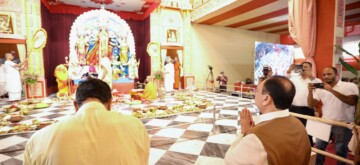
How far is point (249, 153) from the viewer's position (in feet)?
3.10

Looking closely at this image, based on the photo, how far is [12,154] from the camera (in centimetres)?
264

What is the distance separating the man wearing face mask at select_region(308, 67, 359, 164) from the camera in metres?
2.13

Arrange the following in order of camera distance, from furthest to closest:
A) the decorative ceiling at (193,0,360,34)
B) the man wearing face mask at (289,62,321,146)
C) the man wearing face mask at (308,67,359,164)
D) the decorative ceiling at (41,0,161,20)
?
1. the decorative ceiling at (41,0,161,20)
2. the decorative ceiling at (193,0,360,34)
3. the man wearing face mask at (289,62,321,146)
4. the man wearing face mask at (308,67,359,164)

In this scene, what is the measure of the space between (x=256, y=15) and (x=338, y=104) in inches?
292

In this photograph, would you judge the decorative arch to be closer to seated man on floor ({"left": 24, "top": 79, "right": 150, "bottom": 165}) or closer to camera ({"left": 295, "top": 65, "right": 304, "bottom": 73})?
camera ({"left": 295, "top": 65, "right": 304, "bottom": 73})

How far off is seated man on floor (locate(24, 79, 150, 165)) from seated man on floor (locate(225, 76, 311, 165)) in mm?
512

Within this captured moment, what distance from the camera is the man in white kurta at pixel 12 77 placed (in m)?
6.25

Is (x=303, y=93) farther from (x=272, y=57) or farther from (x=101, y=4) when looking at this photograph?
(x=101, y=4)

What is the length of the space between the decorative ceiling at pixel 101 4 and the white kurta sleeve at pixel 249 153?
7865 mm

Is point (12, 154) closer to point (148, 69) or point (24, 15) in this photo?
point (24, 15)

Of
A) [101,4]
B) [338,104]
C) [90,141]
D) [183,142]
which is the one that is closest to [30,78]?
[101,4]

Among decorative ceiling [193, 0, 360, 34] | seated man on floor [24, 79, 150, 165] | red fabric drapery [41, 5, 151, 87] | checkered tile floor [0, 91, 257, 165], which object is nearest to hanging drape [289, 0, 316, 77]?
checkered tile floor [0, 91, 257, 165]

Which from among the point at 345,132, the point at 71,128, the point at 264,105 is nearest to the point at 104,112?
the point at 71,128

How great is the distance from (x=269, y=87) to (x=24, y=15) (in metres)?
8.70
